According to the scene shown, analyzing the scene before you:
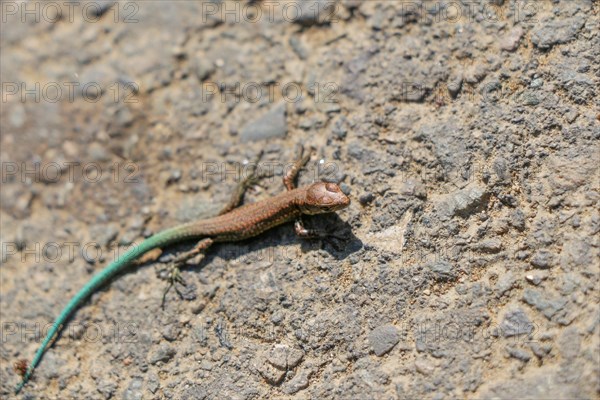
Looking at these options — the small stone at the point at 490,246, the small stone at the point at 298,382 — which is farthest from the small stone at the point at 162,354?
the small stone at the point at 490,246

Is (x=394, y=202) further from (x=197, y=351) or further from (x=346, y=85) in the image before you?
(x=197, y=351)

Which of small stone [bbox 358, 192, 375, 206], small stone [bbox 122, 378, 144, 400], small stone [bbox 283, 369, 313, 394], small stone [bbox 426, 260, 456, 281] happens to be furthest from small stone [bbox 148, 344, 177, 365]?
small stone [bbox 426, 260, 456, 281]

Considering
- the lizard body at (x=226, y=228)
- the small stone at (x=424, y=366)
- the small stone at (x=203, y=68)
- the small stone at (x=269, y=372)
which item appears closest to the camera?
the small stone at (x=424, y=366)

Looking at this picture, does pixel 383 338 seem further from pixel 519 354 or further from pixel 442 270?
pixel 519 354

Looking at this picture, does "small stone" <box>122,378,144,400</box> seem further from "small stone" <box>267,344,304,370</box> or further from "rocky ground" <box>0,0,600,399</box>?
"small stone" <box>267,344,304,370</box>

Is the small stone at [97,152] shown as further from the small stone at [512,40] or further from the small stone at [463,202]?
the small stone at [512,40]

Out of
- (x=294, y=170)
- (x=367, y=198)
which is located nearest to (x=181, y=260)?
(x=294, y=170)
